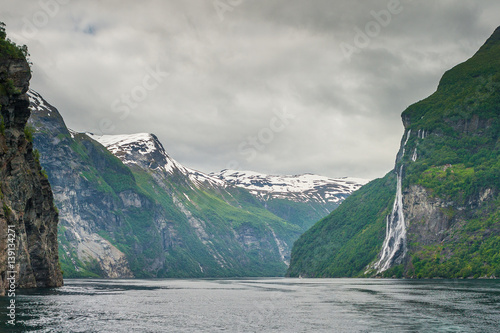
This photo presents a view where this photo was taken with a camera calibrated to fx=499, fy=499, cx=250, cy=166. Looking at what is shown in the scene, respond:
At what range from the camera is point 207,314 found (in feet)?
259

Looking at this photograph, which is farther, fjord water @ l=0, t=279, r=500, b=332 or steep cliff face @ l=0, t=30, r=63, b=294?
steep cliff face @ l=0, t=30, r=63, b=294

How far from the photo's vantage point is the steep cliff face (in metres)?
97.2

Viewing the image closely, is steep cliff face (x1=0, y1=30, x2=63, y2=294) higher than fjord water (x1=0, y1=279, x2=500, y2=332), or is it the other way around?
steep cliff face (x1=0, y1=30, x2=63, y2=294)

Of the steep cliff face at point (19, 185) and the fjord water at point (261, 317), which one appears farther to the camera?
the steep cliff face at point (19, 185)

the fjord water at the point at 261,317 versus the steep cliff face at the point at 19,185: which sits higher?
the steep cliff face at the point at 19,185

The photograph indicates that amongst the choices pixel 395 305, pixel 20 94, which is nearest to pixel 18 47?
pixel 20 94

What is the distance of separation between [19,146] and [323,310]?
75.9 m

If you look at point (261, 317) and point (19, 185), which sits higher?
point (19, 185)

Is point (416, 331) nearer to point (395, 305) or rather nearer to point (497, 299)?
point (395, 305)

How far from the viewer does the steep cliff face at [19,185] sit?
97250mm

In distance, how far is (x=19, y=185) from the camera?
112 m

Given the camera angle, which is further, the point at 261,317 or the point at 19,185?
the point at 19,185

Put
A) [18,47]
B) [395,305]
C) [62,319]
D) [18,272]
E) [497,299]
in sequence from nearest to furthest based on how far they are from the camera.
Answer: [62,319] < [395,305] < [497,299] < [18,272] < [18,47]

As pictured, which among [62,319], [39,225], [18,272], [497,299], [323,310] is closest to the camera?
[62,319]
